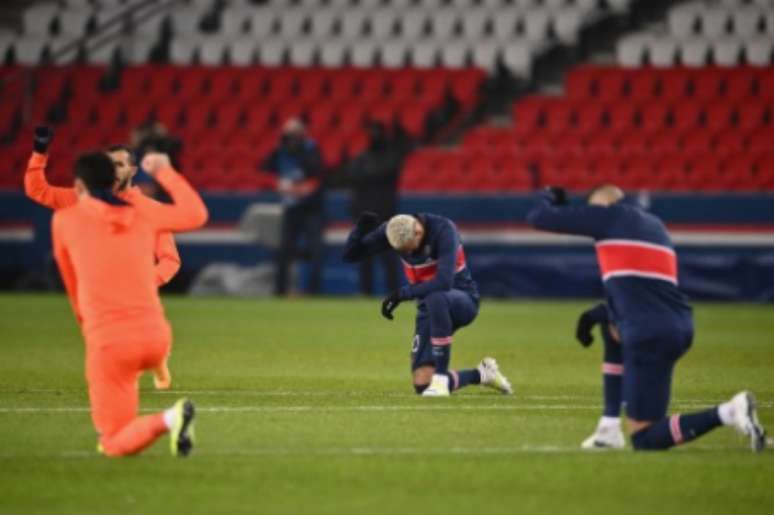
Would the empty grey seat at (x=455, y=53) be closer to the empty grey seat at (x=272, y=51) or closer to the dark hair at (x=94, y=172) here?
the empty grey seat at (x=272, y=51)

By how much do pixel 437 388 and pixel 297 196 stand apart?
16.1m

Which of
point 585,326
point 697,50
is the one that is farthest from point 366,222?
point 697,50

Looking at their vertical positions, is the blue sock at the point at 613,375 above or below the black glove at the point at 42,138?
below

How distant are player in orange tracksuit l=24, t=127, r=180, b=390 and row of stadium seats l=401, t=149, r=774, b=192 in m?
16.7

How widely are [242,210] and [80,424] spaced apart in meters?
19.8

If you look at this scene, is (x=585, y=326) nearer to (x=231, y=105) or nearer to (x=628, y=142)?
(x=628, y=142)

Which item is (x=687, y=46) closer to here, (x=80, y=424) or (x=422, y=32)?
(x=422, y=32)

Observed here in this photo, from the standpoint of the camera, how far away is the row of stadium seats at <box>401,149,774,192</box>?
32500 mm

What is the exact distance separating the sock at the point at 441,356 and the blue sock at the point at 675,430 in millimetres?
4002

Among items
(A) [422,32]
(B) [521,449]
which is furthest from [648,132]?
(B) [521,449]

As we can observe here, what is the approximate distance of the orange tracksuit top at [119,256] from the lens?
36.0 feet

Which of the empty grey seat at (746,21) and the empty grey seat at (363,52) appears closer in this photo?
the empty grey seat at (746,21)

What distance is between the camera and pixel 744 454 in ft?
38.0

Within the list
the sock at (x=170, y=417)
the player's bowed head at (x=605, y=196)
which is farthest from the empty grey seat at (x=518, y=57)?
the sock at (x=170, y=417)
